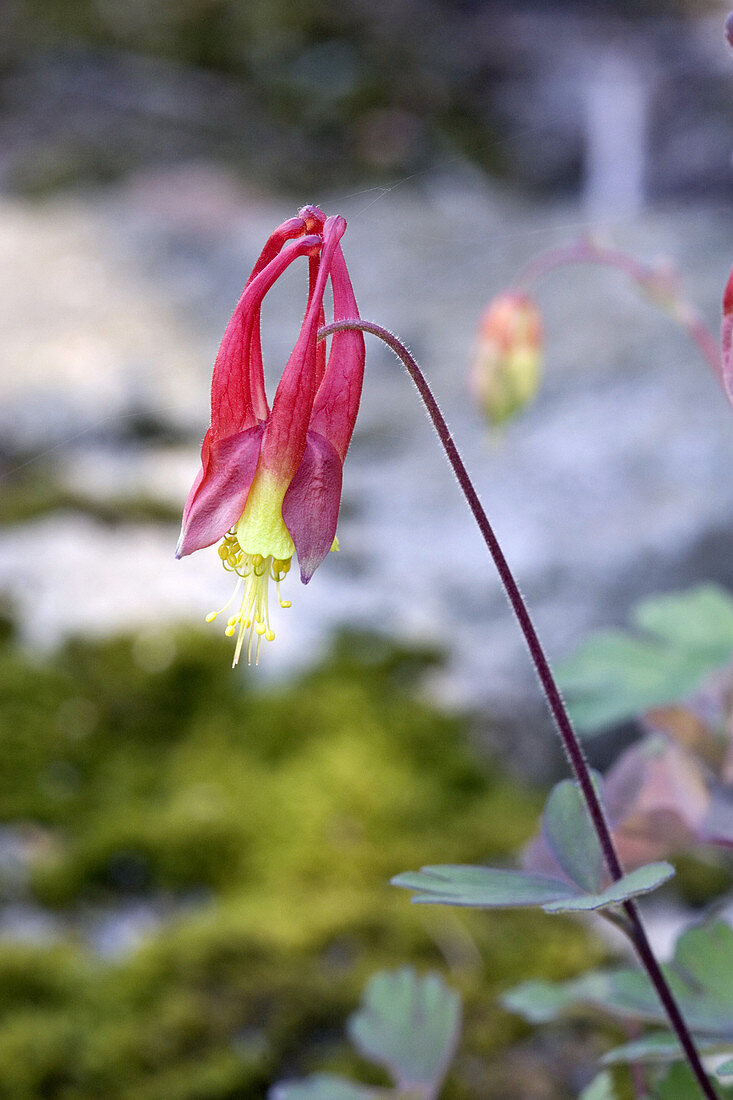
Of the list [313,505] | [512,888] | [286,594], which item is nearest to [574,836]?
[512,888]

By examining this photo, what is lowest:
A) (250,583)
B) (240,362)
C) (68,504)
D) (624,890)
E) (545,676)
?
(624,890)

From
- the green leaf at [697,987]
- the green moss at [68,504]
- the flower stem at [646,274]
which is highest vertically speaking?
the green moss at [68,504]

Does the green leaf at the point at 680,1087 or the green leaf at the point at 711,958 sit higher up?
the green leaf at the point at 711,958

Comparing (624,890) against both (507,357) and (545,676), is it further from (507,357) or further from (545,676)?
(507,357)

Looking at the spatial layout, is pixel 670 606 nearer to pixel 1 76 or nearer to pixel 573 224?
pixel 573 224

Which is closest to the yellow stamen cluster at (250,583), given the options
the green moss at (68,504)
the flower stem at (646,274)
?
the flower stem at (646,274)

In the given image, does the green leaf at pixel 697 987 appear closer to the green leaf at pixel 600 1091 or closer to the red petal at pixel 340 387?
the green leaf at pixel 600 1091

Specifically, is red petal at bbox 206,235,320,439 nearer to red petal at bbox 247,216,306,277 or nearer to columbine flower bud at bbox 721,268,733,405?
red petal at bbox 247,216,306,277
